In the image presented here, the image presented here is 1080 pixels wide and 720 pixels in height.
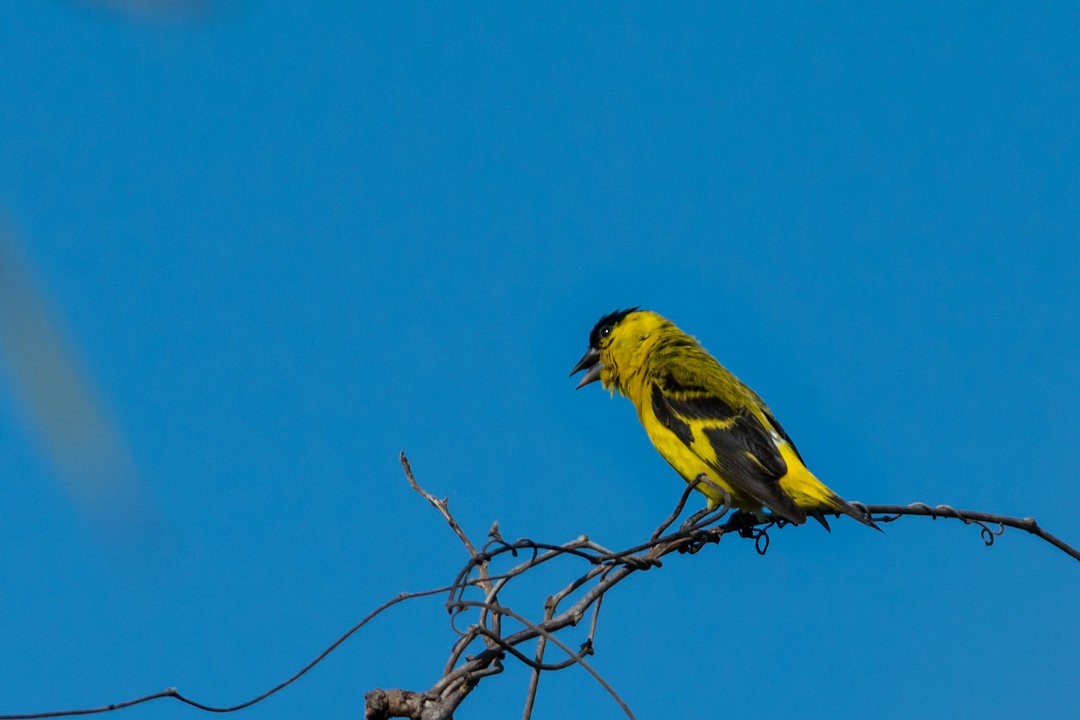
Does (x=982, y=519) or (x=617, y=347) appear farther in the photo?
(x=617, y=347)

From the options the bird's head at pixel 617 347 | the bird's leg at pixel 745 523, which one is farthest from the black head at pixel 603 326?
the bird's leg at pixel 745 523

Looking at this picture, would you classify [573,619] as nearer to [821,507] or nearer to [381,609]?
[381,609]

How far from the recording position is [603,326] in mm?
7898

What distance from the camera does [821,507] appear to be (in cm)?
608

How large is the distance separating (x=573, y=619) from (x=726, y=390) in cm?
378

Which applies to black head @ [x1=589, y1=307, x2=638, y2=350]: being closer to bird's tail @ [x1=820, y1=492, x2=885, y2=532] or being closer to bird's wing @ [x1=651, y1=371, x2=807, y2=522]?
bird's wing @ [x1=651, y1=371, x2=807, y2=522]

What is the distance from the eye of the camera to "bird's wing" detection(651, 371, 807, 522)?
605cm

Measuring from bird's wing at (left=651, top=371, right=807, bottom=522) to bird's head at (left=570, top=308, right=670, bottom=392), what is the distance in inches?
18.1

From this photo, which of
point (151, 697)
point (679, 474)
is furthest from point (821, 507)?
point (151, 697)

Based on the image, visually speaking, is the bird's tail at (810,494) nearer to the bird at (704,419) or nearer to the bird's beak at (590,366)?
the bird at (704,419)

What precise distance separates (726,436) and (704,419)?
8.1 inches

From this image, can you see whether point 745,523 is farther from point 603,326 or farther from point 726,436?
point 603,326

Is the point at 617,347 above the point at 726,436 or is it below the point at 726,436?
above

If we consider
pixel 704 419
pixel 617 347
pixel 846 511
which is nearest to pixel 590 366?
pixel 617 347
